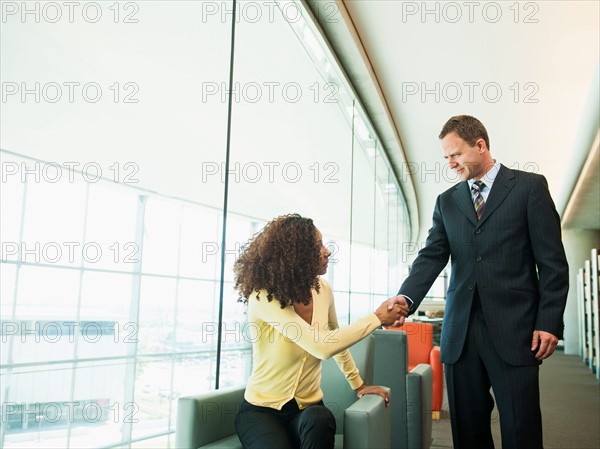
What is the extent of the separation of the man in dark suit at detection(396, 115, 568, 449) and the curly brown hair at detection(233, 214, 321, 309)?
0.55m

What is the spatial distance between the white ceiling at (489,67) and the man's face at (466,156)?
250cm

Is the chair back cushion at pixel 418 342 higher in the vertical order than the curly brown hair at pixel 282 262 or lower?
lower

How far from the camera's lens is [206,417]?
1.99 m

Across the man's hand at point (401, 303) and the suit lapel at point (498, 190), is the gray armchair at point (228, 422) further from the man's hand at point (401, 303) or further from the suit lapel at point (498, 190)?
the suit lapel at point (498, 190)

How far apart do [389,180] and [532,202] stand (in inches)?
304

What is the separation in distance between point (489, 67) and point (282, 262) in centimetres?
433

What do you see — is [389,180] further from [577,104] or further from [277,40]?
[277,40]

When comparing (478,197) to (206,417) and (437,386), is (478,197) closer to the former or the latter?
(206,417)

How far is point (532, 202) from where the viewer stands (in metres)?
1.94

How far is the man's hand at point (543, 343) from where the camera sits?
1.85 metres

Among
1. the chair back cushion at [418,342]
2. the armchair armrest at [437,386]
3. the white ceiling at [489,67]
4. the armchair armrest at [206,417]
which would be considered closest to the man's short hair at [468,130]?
the armchair armrest at [206,417]

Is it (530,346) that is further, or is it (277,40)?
(277,40)

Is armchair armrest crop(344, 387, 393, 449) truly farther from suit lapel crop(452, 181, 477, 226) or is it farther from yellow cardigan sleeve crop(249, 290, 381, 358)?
suit lapel crop(452, 181, 477, 226)

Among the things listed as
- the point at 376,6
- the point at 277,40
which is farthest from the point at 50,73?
the point at 376,6
